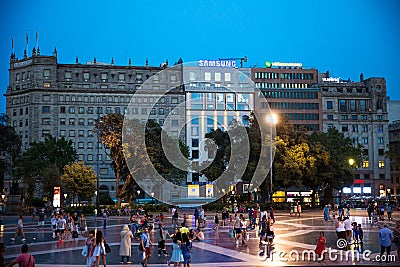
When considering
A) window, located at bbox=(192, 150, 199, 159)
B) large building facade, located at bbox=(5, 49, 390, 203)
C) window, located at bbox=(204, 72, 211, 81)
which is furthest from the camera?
window, located at bbox=(204, 72, 211, 81)

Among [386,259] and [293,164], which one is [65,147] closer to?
[293,164]

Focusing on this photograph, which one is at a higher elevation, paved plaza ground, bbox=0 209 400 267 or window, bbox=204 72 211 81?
window, bbox=204 72 211 81

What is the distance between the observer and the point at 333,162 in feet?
224

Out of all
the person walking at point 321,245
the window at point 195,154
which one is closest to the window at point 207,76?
the window at point 195,154

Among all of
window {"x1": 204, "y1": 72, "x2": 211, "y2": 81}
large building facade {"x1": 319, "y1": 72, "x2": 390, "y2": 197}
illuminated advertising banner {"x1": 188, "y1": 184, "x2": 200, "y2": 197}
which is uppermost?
window {"x1": 204, "y1": 72, "x2": 211, "y2": 81}

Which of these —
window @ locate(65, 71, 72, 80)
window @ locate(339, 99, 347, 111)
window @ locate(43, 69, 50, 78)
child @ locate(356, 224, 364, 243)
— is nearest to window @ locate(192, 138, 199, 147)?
window @ locate(65, 71, 72, 80)

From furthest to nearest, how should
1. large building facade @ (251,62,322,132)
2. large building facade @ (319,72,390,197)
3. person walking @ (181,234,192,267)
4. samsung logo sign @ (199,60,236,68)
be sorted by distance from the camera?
1. large building facade @ (319,72,390,197)
2. large building facade @ (251,62,322,132)
3. samsung logo sign @ (199,60,236,68)
4. person walking @ (181,234,192,267)

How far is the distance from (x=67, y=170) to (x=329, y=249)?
48.8 m

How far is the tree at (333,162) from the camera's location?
67188 millimetres

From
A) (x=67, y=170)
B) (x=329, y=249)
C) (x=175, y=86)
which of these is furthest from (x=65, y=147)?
(x=329, y=249)

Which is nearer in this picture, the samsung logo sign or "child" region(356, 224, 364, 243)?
"child" region(356, 224, 364, 243)

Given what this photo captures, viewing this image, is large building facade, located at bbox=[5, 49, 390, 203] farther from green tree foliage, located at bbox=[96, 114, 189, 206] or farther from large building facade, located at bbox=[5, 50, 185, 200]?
green tree foliage, located at bbox=[96, 114, 189, 206]

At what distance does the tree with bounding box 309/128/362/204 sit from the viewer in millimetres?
67188

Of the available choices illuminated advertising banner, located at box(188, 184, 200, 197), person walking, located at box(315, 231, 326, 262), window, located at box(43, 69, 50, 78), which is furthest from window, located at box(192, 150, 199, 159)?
person walking, located at box(315, 231, 326, 262)
